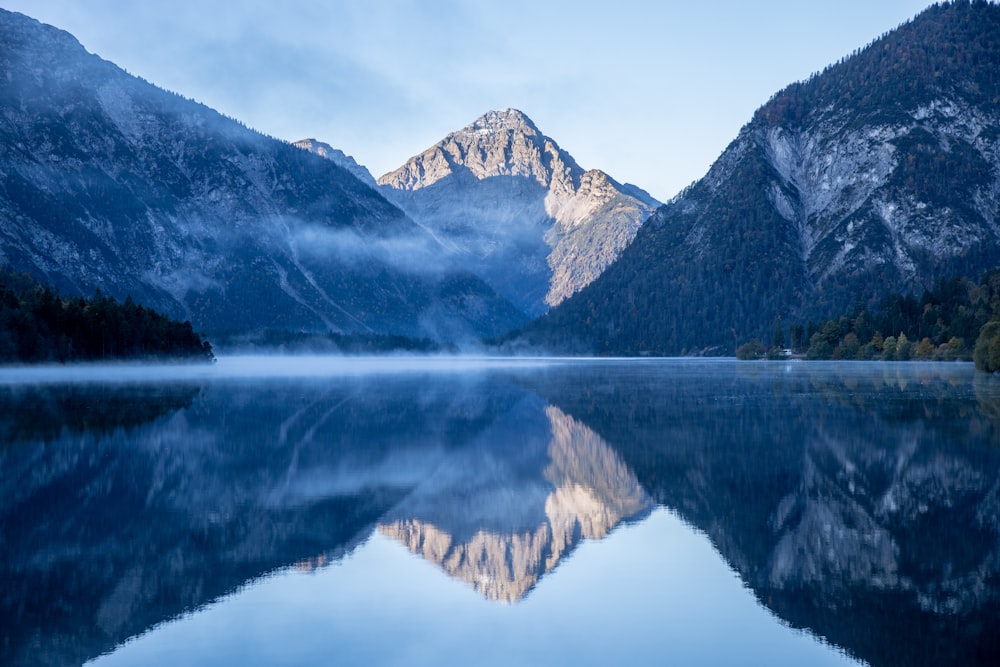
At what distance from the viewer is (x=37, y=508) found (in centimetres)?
2173

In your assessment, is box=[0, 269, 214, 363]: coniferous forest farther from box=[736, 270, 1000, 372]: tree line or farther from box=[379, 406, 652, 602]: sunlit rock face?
box=[736, 270, 1000, 372]: tree line

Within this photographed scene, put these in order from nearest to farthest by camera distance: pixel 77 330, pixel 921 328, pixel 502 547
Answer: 1. pixel 502 547
2. pixel 77 330
3. pixel 921 328

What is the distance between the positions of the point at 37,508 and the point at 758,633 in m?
16.9

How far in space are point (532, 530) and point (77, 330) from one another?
116 meters

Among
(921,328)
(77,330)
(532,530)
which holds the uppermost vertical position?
(921,328)

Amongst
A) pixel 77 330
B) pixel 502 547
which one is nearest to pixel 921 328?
pixel 77 330

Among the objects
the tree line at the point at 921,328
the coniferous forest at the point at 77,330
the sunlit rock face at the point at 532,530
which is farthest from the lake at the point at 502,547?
the tree line at the point at 921,328

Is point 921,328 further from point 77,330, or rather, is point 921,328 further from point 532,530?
point 532,530

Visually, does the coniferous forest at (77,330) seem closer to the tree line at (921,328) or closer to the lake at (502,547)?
the lake at (502,547)

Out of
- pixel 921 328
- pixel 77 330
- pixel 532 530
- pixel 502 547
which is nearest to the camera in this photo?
pixel 502 547

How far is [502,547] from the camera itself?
61.1ft

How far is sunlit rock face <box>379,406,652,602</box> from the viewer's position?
56.0ft

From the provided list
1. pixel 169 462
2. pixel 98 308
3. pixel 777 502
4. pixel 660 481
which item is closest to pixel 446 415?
pixel 169 462

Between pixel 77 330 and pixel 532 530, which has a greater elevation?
pixel 77 330
